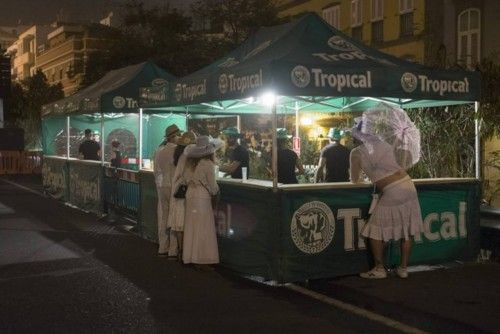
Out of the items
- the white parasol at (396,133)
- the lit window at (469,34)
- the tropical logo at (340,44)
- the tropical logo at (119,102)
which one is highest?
the lit window at (469,34)

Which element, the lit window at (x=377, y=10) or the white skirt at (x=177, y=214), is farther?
the lit window at (x=377, y=10)

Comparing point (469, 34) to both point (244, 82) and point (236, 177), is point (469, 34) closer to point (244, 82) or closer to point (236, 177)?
point (236, 177)

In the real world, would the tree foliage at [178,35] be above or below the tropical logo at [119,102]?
above

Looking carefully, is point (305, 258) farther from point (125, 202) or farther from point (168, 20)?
point (168, 20)

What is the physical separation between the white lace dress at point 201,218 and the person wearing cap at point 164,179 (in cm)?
126

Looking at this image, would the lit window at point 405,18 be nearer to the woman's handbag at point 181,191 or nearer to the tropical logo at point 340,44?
the tropical logo at point 340,44

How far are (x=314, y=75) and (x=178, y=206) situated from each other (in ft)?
8.27

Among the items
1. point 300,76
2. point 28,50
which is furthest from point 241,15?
point 28,50

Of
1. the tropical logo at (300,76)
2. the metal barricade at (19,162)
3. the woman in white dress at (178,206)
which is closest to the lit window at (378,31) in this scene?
the metal barricade at (19,162)

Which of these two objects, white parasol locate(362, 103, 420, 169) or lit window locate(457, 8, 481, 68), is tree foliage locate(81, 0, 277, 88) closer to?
lit window locate(457, 8, 481, 68)

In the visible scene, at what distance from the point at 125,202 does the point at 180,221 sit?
4837 mm

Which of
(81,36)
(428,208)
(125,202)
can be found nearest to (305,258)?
(428,208)

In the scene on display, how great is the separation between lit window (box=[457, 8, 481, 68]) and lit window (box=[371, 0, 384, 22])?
543cm

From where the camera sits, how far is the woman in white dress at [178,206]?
9.09 meters
